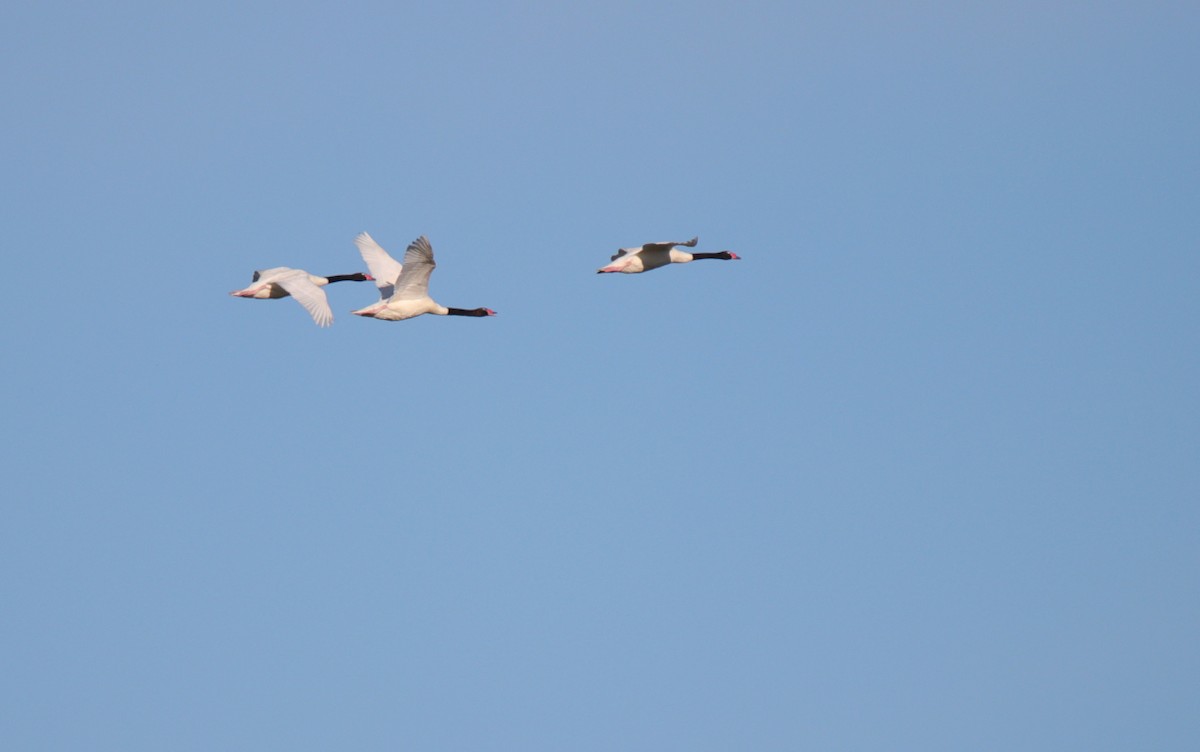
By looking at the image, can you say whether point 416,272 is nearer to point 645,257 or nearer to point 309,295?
point 309,295

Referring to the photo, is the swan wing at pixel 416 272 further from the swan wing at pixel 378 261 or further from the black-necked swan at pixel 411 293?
the swan wing at pixel 378 261

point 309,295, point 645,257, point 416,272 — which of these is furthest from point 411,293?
point 645,257

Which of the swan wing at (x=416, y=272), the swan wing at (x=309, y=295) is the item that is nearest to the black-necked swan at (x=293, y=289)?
the swan wing at (x=309, y=295)

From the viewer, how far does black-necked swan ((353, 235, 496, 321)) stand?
37.1 m

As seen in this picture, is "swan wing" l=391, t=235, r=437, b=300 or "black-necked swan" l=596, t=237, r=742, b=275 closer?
"swan wing" l=391, t=235, r=437, b=300

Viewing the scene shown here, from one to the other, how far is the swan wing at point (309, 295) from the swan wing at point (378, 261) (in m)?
2.02

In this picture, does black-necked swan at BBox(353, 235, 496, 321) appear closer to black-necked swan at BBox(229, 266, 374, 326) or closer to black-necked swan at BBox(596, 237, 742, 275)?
black-necked swan at BBox(229, 266, 374, 326)

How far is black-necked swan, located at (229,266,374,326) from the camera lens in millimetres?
36562

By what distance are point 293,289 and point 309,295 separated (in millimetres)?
1077

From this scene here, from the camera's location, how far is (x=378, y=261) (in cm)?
4194

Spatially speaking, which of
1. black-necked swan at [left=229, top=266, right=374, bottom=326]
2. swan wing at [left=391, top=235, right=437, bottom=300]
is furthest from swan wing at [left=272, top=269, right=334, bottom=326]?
swan wing at [left=391, top=235, right=437, bottom=300]

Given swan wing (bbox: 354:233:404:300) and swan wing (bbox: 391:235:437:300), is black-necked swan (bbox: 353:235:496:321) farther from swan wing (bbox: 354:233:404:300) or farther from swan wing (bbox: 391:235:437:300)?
swan wing (bbox: 354:233:404:300)

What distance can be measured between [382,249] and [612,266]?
21.7 feet

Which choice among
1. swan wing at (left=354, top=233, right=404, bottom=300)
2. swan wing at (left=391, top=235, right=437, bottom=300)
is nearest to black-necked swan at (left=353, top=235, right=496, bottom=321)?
swan wing at (left=391, top=235, right=437, bottom=300)
